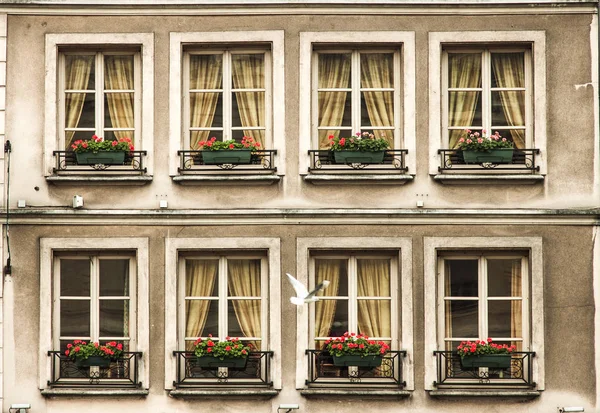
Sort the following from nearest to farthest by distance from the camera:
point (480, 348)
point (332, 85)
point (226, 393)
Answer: point (480, 348), point (226, 393), point (332, 85)

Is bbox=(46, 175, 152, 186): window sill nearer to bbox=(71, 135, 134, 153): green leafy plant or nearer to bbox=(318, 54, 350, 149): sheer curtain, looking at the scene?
bbox=(71, 135, 134, 153): green leafy plant

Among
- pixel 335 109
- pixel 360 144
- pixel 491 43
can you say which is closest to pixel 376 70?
pixel 335 109

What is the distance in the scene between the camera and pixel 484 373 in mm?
19109

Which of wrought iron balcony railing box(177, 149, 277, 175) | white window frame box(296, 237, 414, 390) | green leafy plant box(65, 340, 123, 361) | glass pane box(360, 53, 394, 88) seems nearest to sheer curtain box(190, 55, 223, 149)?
wrought iron balcony railing box(177, 149, 277, 175)

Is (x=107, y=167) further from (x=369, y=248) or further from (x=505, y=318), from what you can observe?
(x=505, y=318)

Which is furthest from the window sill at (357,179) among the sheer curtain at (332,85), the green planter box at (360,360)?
the green planter box at (360,360)

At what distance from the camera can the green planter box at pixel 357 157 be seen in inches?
755

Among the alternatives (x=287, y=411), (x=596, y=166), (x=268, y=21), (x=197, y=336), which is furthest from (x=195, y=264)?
(x=596, y=166)

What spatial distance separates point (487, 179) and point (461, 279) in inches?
59.8

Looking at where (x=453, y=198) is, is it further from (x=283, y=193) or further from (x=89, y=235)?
(x=89, y=235)

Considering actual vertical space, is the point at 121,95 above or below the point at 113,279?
above

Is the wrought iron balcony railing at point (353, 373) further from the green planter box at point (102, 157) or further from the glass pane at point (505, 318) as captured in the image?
the green planter box at point (102, 157)

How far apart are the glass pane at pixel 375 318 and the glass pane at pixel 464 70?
11.1 feet

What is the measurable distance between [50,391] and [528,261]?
708 centimetres
